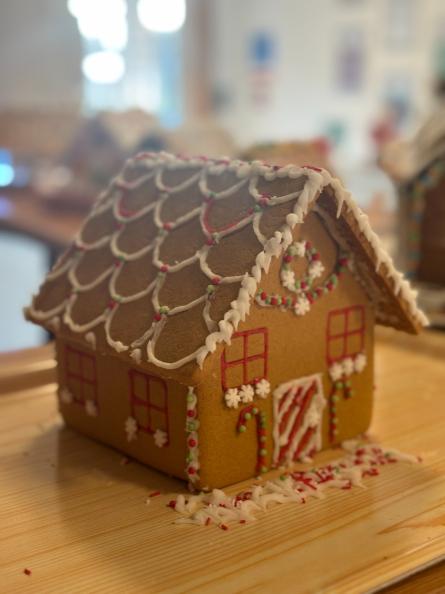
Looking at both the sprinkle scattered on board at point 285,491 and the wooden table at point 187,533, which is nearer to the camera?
the wooden table at point 187,533

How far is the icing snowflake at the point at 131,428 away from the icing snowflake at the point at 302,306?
0.81 ft

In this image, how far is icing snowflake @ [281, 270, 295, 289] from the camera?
2.59 ft

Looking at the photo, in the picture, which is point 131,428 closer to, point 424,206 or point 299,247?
point 299,247

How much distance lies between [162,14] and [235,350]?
184 inches

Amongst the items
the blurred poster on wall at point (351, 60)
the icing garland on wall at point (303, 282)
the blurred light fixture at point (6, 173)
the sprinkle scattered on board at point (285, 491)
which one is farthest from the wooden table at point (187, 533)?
the blurred poster on wall at point (351, 60)

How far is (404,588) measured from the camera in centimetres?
66

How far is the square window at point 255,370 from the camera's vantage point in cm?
79

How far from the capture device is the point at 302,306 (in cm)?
82

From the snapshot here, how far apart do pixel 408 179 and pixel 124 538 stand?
1065mm

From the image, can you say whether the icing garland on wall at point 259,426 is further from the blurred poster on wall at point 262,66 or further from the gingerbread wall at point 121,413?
the blurred poster on wall at point 262,66

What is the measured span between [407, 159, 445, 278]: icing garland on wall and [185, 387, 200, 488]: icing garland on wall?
92cm

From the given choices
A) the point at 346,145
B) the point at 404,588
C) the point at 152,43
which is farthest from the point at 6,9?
the point at 404,588

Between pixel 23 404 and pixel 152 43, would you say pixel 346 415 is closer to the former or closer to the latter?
pixel 23 404

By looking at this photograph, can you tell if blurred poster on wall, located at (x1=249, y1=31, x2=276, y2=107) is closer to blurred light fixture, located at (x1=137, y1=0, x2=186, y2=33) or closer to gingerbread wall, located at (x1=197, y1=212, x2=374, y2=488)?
blurred light fixture, located at (x1=137, y1=0, x2=186, y2=33)
